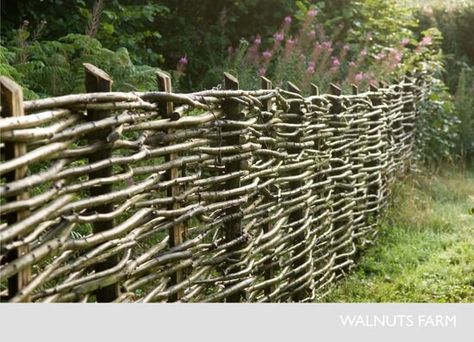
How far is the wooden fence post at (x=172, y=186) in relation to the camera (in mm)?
3166

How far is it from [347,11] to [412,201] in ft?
11.9

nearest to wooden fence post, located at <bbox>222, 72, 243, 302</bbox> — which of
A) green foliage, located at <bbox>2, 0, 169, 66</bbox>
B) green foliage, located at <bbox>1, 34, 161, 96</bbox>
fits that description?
green foliage, located at <bbox>1, 34, 161, 96</bbox>

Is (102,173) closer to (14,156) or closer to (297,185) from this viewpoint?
(14,156)

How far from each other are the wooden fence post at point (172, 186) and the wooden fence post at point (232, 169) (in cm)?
51

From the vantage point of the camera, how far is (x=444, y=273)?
18.5 feet

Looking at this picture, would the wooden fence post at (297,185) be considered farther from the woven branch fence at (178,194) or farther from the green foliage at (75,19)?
the green foliage at (75,19)

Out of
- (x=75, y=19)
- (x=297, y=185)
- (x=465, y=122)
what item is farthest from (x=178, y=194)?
(x=465, y=122)

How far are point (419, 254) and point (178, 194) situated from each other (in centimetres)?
334

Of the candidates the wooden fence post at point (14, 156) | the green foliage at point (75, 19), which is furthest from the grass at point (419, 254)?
the wooden fence post at point (14, 156)

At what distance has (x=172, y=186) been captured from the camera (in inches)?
127

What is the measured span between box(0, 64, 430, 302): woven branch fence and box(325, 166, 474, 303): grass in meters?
0.21

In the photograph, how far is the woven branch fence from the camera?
236 centimetres

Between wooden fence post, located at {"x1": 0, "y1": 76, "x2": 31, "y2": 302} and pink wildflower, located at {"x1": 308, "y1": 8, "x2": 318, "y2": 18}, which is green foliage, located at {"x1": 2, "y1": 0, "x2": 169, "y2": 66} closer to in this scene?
pink wildflower, located at {"x1": 308, "y1": 8, "x2": 318, "y2": 18}
